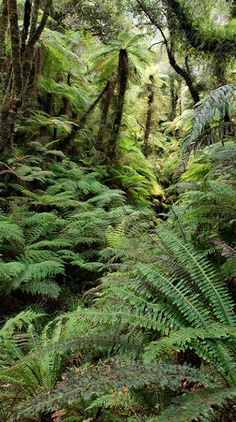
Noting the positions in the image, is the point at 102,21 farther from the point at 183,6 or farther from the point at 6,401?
the point at 6,401

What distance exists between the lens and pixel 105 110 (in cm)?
883

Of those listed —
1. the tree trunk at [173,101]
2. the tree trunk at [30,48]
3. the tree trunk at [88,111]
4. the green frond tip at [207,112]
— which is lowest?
the green frond tip at [207,112]

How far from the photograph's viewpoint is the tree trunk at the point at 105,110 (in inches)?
343

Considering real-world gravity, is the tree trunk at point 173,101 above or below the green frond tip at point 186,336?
above

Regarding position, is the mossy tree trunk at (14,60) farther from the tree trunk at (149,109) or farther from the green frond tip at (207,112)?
the tree trunk at (149,109)

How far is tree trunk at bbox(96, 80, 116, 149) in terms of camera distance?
28.6 feet

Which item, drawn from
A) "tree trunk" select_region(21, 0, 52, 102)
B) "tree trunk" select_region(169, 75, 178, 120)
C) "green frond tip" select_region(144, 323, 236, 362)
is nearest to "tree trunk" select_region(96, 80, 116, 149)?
"tree trunk" select_region(21, 0, 52, 102)

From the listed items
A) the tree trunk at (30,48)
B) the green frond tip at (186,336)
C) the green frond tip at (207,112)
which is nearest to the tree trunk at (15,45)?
the tree trunk at (30,48)

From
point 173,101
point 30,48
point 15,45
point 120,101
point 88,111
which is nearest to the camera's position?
point 15,45

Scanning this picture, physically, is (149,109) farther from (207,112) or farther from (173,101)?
(207,112)

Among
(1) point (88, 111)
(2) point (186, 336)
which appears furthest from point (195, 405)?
(1) point (88, 111)

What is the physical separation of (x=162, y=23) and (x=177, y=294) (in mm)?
8983

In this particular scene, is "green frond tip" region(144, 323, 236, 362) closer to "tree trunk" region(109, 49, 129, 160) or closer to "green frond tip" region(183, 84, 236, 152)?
"green frond tip" region(183, 84, 236, 152)

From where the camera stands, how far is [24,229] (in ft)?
15.4
